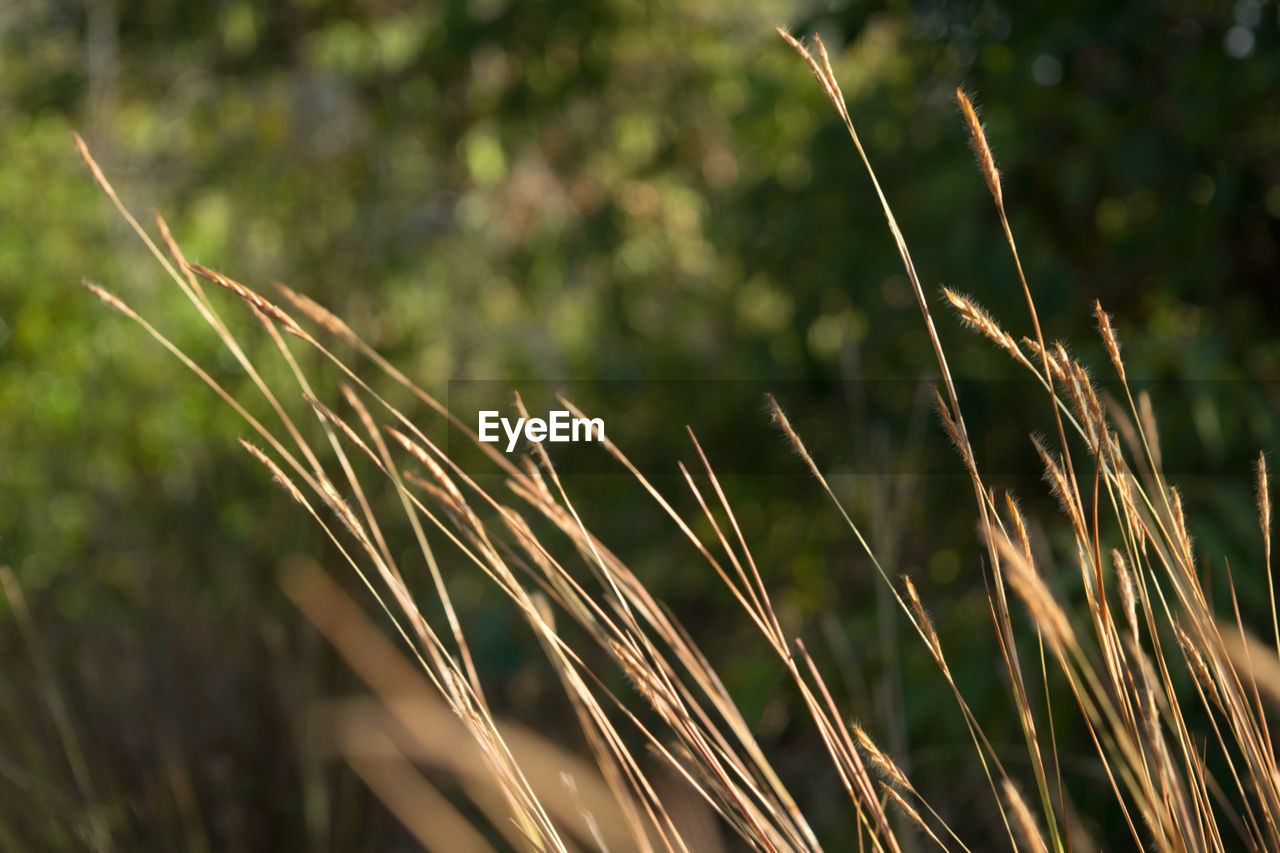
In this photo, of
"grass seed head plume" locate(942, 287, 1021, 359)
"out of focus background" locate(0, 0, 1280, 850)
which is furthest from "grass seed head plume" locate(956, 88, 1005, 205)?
"out of focus background" locate(0, 0, 1280, 850)

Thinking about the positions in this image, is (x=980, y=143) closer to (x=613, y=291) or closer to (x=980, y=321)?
(x=980, y=321)

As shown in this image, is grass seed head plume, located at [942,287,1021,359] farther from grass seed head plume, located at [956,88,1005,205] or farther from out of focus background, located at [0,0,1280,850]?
out of focus background, located at [0,0,1280,850]

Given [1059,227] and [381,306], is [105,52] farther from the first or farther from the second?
[1059,227]

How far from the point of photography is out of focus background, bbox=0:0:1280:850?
57.9 inches

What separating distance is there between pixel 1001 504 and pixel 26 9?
3558 mm

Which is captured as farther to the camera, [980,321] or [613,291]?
[613,291]

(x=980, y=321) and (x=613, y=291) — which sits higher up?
(x=980, y=321)

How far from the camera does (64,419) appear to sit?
3352 mm

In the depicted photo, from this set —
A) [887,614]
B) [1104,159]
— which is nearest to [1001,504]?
[1104,159]

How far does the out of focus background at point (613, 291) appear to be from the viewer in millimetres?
1471

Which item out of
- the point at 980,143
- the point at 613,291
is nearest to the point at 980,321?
the point at 980,143

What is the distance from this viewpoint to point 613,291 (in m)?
2.50

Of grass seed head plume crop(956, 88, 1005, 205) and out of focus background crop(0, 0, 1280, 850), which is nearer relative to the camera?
grass seed head plume crop(956, 88, 1005, 205)

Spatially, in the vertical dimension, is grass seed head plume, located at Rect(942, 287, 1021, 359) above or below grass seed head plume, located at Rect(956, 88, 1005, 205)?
below
